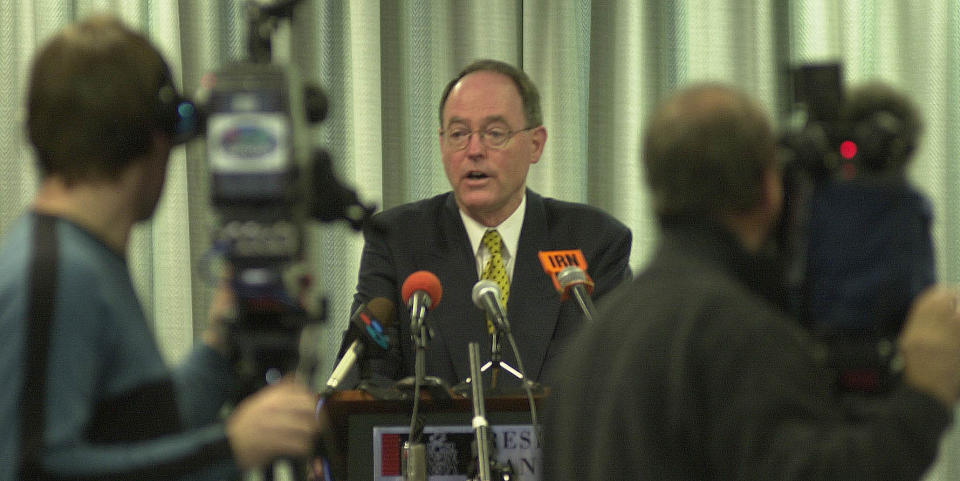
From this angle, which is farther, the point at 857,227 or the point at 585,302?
the point at 585,302

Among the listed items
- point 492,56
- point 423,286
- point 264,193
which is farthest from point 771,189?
point 492,56

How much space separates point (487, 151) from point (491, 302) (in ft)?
2.94

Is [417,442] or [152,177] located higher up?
[152,177]

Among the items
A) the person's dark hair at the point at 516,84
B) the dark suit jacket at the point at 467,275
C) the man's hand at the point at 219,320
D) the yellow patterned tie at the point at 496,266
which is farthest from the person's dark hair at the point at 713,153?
the person's dark hair at the point at 516,84

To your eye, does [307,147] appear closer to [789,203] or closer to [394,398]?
[789,203]

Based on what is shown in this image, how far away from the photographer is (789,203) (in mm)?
1379

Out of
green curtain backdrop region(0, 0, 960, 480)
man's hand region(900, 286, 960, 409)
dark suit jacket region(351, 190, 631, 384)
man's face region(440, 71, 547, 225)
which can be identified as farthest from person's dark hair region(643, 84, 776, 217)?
green curtain backdrop region(0, 0, 960, 480)

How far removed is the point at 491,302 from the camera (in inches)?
79.2

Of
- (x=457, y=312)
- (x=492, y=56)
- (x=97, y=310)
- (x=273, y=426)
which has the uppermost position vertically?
(x=492, y=56)

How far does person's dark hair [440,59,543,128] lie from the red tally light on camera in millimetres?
1682

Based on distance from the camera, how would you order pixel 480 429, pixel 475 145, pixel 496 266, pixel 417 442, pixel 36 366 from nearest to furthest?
pixel 36 366 → pixel 480 429 → pixel 417 442 → pixel 496 266 → pixel 475 145

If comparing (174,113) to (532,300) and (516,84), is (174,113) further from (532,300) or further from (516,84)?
(516,84)

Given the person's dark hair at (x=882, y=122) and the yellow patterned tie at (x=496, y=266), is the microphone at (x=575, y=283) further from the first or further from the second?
the person's dark hair at (x=882, y=122)

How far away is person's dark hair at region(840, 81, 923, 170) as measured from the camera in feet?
4.17
